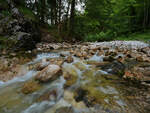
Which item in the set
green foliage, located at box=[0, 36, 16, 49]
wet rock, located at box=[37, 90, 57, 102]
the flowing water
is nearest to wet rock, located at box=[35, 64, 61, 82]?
the flowing water

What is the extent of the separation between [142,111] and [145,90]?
564 mm

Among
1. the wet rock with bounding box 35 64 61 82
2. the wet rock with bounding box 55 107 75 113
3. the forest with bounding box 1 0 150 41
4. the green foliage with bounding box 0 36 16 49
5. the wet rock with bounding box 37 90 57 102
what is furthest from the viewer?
the forest with bounding box 1 0 150 41

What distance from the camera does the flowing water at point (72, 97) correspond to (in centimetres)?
135

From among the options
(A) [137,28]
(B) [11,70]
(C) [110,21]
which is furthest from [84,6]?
(B) [11,70]

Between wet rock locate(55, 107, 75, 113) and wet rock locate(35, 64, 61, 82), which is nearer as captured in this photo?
wet rock locate(55, 107, 75, 113)

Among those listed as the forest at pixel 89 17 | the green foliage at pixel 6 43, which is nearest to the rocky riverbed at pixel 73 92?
the green foliage at pixel 6 43

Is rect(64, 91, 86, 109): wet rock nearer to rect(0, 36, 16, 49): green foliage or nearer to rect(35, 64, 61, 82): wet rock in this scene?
rect(35, 64, 61, 82): wet rock

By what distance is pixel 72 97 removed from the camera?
1642 millimetres

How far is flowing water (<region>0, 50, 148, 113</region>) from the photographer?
1.35 metres

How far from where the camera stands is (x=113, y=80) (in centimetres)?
208

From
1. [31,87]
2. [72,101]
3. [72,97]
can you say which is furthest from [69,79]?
[31,87]

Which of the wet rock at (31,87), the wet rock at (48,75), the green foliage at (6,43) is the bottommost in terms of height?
the wet rock at (31,87)

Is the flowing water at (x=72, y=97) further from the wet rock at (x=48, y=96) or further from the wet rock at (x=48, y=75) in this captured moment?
the wet rock at (x=48, y=75)

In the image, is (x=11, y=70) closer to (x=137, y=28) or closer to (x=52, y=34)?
(x=52, y=34)
